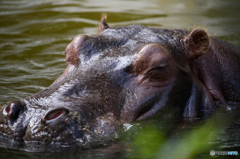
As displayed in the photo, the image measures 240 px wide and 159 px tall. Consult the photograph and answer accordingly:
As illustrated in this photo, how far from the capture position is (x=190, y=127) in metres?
5.07

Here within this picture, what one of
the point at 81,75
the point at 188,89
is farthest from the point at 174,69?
the point at 81,75

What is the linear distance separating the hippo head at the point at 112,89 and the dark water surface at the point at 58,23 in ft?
5.51

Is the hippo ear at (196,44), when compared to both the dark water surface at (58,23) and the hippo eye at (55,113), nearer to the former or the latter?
the dark water surface at (58,23)

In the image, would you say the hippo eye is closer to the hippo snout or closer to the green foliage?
the hippo snout

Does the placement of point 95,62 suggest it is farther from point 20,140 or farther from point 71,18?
point 71,18

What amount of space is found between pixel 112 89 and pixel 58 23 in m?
6.48

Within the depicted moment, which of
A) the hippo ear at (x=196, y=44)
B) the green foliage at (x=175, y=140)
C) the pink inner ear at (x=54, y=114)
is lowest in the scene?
the green foliage at (x=175, y=140)

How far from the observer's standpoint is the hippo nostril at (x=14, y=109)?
4207 mm

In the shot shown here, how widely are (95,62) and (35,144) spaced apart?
1.29 meters

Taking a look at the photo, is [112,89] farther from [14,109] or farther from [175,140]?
[14,109]

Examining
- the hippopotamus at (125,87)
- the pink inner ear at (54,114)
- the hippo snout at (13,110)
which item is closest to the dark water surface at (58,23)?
the hippopotamus at (125,87)

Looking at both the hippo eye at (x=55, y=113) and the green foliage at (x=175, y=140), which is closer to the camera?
the hippo eye at (x=55, y=113)

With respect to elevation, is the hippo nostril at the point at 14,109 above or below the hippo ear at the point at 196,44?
below

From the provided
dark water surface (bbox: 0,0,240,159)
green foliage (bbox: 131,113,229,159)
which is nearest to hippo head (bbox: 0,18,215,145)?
green foliage (bbox: 131,113,229,159)
